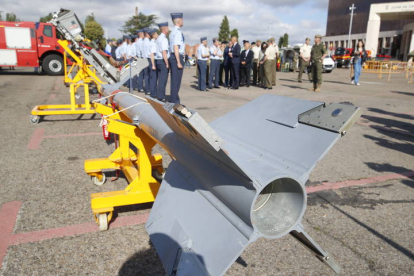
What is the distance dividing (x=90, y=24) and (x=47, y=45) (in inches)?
1738

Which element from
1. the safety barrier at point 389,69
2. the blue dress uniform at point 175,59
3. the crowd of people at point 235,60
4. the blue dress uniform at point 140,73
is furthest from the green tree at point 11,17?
the blue dress uniform at point 175,59

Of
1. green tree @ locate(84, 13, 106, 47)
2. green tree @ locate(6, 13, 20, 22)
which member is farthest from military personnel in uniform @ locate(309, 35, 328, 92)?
green tree @ locate(6, 13, 20, 22)

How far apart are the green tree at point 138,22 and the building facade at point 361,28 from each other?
118 ft

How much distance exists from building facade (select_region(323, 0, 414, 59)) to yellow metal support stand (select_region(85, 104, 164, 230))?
43899mm

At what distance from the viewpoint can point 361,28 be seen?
5734cm

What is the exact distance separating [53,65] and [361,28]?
5602 cm

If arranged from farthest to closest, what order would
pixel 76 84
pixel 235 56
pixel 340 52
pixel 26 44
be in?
1. pixel 340 52
2. pixel 26 44
3. pixel 235 56
4. pixel 76 84

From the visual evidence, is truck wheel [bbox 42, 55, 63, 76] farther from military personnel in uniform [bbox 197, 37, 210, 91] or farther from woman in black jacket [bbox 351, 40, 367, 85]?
woman in black jacket [bbox 351, 40, 367, 85]

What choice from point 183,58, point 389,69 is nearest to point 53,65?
point 183,58

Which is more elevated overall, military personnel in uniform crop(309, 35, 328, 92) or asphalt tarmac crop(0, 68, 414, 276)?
military personnel in uniform crop(309, 35, 328, 92)

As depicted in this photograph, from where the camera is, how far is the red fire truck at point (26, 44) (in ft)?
56.0

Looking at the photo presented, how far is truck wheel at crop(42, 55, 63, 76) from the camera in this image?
17.9m

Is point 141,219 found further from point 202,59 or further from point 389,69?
point 389,69

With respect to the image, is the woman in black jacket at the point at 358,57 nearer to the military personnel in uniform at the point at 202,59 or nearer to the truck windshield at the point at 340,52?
the military personnel in uniform at the point at 202,59
